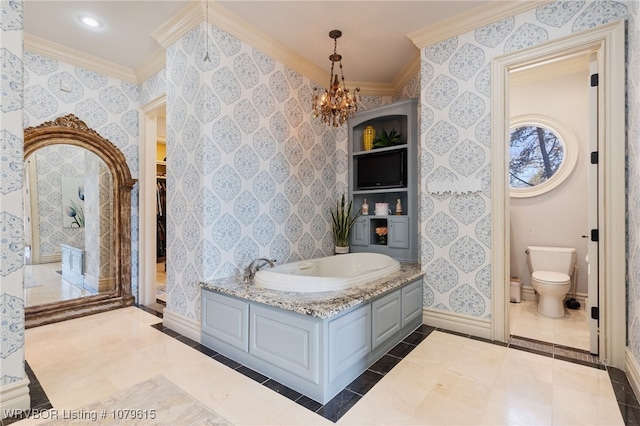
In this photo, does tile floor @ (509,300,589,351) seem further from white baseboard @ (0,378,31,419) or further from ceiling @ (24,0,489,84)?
white baseboard @ (0,378,31,419)

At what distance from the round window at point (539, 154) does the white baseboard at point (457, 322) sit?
197cm

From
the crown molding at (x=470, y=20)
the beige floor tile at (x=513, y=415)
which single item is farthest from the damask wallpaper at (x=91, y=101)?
the beige floor tile at (x=513, y=415)

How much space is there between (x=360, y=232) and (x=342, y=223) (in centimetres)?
26

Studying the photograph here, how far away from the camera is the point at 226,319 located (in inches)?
88.3

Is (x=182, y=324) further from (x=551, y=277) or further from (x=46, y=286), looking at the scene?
(x=551, y=277)


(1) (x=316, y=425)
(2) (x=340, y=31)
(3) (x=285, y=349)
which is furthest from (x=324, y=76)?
(1) (x=316, y=425)

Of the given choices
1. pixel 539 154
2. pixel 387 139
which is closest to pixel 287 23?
pixel 387 139

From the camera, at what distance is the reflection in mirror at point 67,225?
2.94m

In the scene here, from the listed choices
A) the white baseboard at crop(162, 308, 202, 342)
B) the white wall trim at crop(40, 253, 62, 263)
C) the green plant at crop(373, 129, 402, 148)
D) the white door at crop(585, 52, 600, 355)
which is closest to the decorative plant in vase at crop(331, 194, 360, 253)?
the green plant at crop(373, 129, 402, 148)

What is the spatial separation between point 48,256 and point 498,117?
4459 mm

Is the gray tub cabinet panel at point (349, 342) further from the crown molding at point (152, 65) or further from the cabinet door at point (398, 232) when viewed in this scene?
the crown molding at point (152, 65)

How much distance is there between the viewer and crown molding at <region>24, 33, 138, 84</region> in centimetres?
288

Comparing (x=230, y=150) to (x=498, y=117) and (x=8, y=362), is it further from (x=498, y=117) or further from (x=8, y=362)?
(x=498, y=117)

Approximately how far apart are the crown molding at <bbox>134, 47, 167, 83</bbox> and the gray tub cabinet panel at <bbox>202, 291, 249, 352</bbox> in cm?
253
